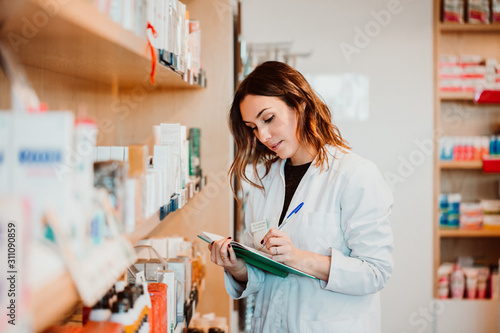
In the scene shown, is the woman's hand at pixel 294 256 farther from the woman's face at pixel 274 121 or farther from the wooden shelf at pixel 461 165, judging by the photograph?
the wooden shelf at pixel 461 165

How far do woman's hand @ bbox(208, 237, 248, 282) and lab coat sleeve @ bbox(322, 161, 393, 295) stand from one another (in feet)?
1.09

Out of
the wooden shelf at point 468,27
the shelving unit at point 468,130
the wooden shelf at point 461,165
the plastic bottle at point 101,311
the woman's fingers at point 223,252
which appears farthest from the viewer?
the shelving unit at point 468,130

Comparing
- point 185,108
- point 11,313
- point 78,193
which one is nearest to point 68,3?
point 78,193

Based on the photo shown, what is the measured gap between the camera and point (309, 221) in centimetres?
179

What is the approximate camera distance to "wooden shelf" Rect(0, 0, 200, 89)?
2.57ft

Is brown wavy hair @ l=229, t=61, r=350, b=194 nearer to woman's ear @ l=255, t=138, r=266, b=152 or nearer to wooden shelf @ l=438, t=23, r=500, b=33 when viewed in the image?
woman's ear @ l=255, t=138, r=266, b=152

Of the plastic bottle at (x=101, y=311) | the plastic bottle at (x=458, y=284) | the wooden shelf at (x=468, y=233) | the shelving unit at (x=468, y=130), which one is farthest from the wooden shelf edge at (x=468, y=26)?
the plastic bottle at (x=101, y=311)

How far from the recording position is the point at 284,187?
6.43 ft

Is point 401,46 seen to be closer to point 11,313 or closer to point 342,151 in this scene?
point 342,151

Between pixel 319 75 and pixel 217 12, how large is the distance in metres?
1.64

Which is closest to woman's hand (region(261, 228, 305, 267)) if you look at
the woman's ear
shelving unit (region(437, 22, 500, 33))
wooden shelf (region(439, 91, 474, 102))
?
the woman's ear

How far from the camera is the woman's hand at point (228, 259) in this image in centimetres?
174

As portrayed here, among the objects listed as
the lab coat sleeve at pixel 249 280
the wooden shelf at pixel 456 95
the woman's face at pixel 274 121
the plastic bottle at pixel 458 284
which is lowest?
the plastic bottle at pixel 458 284

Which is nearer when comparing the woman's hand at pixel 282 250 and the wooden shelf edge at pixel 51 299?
the wooden shelf edge at pixel 51 299
